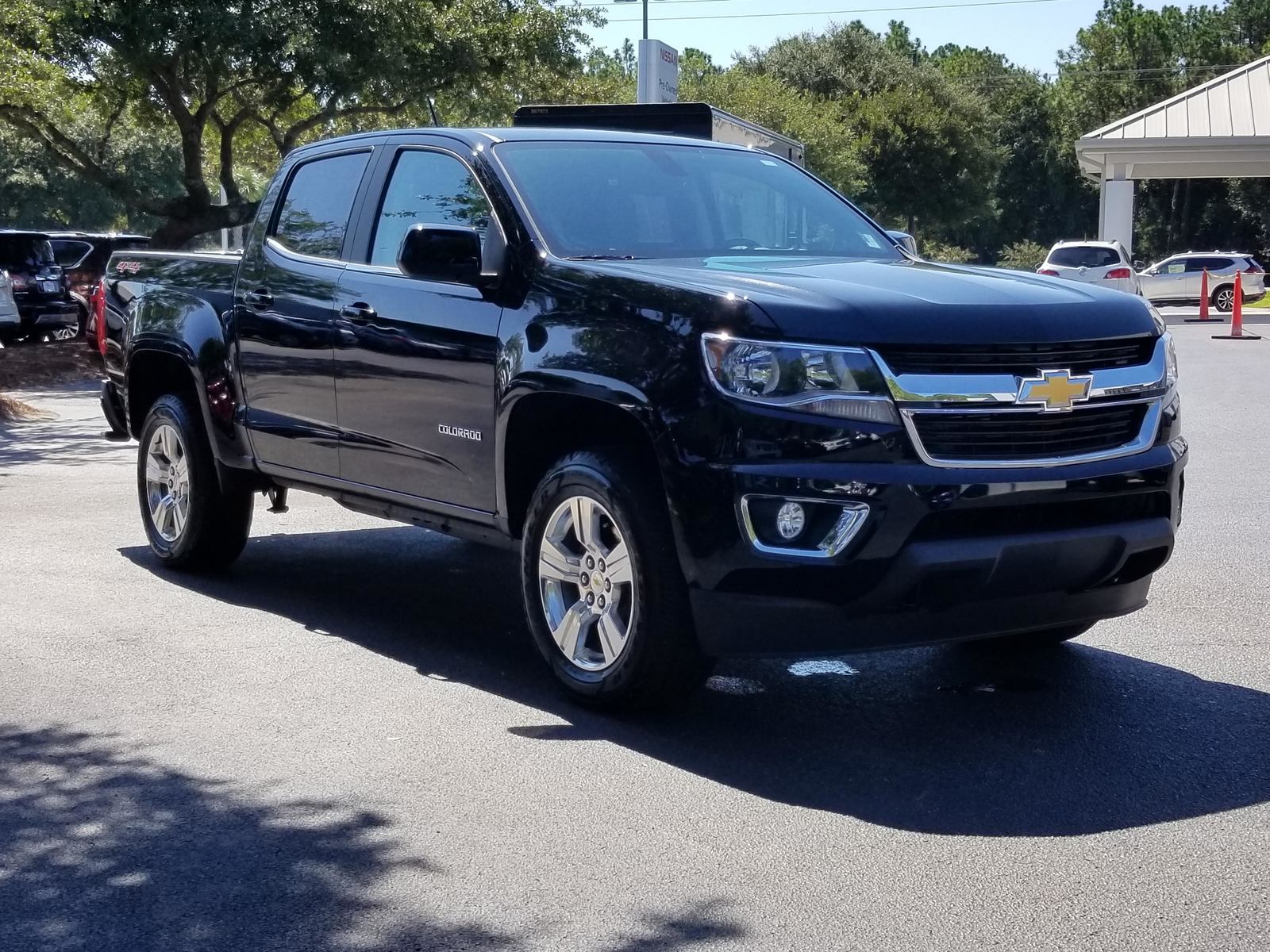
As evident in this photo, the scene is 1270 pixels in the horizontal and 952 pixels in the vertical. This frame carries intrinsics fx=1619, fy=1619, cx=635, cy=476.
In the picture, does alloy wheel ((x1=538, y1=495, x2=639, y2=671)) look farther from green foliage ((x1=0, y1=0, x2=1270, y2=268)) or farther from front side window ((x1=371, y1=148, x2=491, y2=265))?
green foliage ((x1=0, y1=0, x2=1270, y2=268))

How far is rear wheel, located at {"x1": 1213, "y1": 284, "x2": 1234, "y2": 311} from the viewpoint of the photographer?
38625mm

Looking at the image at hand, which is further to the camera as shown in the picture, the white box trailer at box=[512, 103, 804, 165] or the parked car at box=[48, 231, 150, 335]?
the parked car at box=[48, 231, 150, 335]

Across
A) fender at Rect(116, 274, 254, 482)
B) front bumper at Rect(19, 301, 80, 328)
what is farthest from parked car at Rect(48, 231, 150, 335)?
fender at Rect(116, 274, 254, 482)

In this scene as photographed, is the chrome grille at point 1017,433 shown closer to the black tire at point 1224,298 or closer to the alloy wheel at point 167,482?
the alloy wheel at point 167,482

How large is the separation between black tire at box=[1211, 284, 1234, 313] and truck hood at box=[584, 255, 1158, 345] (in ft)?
117

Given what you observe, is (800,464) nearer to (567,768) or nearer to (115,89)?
(567,768)

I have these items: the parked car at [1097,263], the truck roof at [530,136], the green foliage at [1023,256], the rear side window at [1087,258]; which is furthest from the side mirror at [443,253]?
the green foliage at [1023,256]

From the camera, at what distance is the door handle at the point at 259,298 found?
6.85 m

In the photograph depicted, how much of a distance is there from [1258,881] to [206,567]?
519 cm

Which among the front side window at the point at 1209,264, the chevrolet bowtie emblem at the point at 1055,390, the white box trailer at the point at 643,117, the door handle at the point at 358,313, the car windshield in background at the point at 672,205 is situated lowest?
the front side window at the point at 1209,264

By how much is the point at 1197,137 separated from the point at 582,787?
34380 millimetres

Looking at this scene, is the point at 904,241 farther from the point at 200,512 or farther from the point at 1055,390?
the point at 200,512

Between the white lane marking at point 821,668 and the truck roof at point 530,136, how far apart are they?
7.06ft

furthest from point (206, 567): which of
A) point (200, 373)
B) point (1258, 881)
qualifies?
point (1258, 881)
